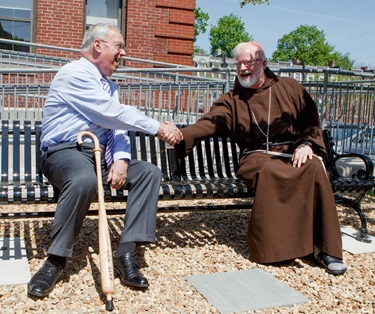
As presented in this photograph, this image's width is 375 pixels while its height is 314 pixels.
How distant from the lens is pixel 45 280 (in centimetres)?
351

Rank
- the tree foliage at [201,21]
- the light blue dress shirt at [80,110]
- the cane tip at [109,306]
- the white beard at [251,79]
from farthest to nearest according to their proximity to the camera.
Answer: the tree foliage at [201,21], the white beard at [251,79], the light blue dress shirt at [80,110], the cane tip at [109,306]

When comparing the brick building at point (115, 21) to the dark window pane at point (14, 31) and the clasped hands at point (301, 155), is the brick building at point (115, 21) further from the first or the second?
the clasped hands at point (301, 155)

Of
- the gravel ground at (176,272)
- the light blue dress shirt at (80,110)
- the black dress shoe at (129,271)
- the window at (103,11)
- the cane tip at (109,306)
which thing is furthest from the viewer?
the window at (103,11)

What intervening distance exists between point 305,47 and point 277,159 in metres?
84.9

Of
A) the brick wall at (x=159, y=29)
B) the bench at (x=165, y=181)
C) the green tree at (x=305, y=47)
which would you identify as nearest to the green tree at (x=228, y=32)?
the green tree at (x=305, y=47)

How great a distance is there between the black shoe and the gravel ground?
0.17 ft

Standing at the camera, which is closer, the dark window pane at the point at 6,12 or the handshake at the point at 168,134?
the handshake at the point at 168,134

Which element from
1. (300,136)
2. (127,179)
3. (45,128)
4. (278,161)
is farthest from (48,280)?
(300,136)

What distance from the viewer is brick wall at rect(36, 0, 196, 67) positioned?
12867mm

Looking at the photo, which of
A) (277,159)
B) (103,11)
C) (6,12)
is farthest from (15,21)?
(277,159)

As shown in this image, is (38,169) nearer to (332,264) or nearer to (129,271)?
(129,271)

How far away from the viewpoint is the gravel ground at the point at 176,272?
3467 mm

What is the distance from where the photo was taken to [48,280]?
11.5 feet

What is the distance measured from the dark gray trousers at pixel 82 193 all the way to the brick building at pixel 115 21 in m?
9.32
